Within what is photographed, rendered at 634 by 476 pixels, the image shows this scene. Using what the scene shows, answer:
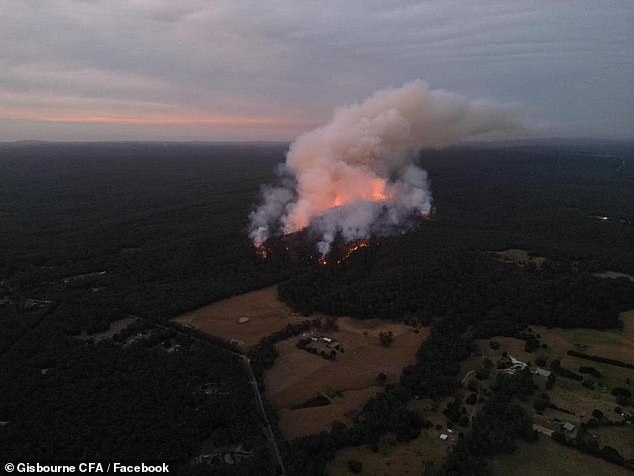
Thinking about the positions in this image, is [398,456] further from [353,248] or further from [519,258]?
[519,258]

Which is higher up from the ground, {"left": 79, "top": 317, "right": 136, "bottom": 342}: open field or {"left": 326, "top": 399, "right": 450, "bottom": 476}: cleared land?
{"left": 79, "top": 317, "right": 136, "bottom": 342}: open field

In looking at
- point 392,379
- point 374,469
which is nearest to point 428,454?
point 374,469

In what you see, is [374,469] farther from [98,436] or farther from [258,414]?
[98,436]

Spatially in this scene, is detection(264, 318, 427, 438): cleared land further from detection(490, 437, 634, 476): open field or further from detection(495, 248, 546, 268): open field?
detection(495, 248, 546, 268): open field

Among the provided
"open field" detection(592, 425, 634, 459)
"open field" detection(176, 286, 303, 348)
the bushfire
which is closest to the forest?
the bushfire

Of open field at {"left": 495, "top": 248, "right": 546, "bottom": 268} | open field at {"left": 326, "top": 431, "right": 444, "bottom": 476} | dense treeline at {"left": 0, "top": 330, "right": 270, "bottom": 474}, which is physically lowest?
open field at {"left": 326, "top": 431, "right": 444, "bottom": 476}

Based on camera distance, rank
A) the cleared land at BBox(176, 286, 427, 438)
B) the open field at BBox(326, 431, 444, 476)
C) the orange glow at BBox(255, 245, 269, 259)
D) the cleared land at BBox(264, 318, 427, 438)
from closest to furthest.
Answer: the open field at BBox(326, 431, 444, 476), the cleared land at BBox(264, 318, 427, 438), the cleared land at BBox(176, 286, 427, 438), the orange glow at BBox(255, 245, 269, 259)

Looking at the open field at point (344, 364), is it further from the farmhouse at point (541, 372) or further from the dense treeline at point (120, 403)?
the farmhouse at point (541, 372)

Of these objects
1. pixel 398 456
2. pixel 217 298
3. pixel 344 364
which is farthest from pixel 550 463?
pixel 217 298
